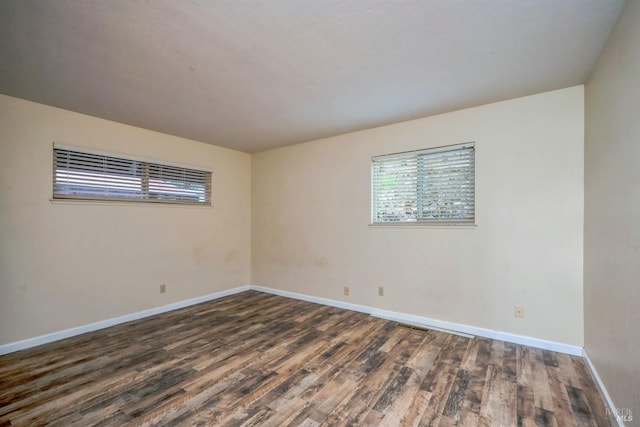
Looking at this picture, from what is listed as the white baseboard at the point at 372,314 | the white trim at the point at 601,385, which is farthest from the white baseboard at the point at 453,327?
the white trim at the point at 601,385

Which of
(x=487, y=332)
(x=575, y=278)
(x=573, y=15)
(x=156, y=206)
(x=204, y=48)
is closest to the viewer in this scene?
(x=573, y=15)

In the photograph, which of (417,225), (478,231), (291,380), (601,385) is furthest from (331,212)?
→ (601,385)

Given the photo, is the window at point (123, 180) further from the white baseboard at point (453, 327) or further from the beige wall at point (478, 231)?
the white baseboard at point (453, 327)

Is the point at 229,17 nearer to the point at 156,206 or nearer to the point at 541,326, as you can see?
the point at 156,206

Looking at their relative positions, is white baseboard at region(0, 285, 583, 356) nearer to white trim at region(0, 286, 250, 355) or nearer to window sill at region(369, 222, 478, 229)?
white trim at region(0, 286, 250, 355)

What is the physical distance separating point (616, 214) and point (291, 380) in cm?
248

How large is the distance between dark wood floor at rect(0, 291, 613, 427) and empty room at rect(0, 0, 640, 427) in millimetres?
21

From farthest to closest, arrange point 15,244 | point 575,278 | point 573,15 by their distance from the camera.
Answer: point 15,244, point 575,278, point 573,15

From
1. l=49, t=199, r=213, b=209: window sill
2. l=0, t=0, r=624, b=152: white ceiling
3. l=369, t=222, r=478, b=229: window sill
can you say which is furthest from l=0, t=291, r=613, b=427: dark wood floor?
l=0, t=0, r=624, b=152: white ceiling


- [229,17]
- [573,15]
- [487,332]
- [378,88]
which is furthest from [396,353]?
[229,17]

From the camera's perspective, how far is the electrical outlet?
2.86 metres

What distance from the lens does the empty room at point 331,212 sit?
69.7 inches

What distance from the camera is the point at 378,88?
2.63m

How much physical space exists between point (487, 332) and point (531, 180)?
1.62 metres
